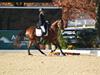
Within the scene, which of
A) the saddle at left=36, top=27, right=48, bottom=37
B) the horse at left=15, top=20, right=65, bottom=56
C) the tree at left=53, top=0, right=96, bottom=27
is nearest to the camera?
the horse at left=15, top=20, right=65, bottom=56

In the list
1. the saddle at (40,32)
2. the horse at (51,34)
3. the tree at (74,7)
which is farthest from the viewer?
the tree at (74,7)

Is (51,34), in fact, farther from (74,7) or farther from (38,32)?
(74,7)

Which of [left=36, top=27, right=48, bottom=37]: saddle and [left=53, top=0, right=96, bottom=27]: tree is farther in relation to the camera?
[left=53, top=0, right=96, bottom=27]: tree

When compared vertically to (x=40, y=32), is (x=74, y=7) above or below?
below

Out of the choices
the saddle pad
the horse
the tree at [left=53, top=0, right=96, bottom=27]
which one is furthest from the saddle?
the tree at [left=53, top=0, right=96, bottom=27]

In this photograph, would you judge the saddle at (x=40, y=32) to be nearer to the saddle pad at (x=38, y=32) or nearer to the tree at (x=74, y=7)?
the saddle pad at (x=38, y=32)

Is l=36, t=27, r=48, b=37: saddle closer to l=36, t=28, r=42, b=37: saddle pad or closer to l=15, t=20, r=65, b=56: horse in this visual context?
l=36, t=28, r=42, b=37: saddle pad

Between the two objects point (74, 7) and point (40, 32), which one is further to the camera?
point (74, 7)

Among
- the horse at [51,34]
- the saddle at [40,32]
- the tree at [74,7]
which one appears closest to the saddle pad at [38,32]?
the saddle at [40,32]

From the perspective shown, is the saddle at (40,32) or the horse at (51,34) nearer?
the horse at (51,34)

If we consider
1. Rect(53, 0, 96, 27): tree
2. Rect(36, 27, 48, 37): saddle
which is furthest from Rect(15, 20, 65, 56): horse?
Rect(53, 0, 96, 27): tree

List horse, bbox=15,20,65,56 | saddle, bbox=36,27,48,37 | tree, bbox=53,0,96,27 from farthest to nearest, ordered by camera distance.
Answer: tree, bbox=53,0,96,27
saddle, bbox=36,27,48,37
horse, bbox=15,20,65,56

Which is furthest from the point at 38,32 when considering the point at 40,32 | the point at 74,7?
the point at 74,7

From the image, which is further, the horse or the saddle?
the saddle
